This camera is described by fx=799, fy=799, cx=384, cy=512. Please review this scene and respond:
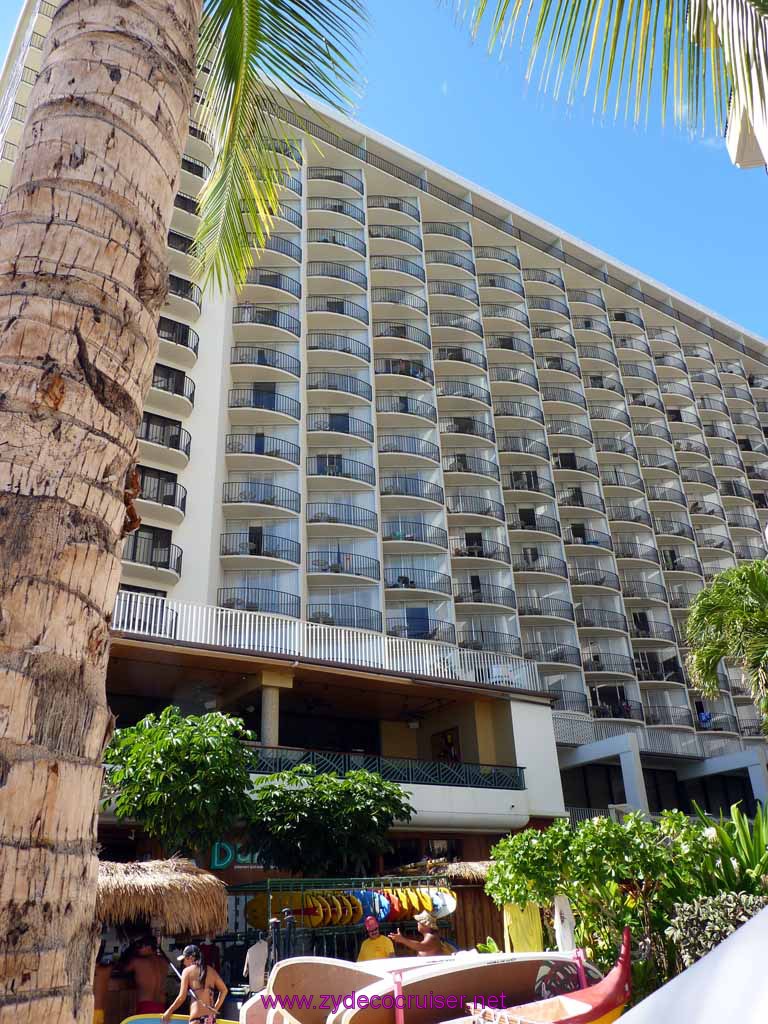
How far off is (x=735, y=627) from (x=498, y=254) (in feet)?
122

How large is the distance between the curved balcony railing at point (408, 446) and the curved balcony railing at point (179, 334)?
32.8 ft

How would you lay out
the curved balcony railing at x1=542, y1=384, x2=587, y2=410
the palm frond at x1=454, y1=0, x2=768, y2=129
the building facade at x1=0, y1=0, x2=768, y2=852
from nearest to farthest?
1. the palm frond at x1=454, y1=0, x2=768, y2=129
2. the building facade at x1=0, y1=0, x2=768, y2=852
3. the curved balcony railing at x1=542, y1=384, x2=587, y2=410

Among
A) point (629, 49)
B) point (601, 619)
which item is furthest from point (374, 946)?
point (601, 619)

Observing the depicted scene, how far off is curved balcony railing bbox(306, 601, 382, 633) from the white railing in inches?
264

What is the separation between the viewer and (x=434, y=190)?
46812 millimetres

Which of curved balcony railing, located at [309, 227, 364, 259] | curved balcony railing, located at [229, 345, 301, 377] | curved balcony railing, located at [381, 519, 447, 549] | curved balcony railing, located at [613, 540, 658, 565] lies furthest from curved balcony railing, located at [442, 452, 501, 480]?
curved balcony railing, located at [309, 227, 364, 259]

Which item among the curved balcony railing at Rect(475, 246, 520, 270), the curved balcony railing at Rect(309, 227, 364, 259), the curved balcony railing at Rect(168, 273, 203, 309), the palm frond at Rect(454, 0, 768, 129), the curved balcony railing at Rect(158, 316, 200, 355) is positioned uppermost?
the curved balcony railing at Rect(475, 246, 520, 270)

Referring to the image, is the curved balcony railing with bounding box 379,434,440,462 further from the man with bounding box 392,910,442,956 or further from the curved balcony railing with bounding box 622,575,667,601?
the man with bounding box 392,910,442,956

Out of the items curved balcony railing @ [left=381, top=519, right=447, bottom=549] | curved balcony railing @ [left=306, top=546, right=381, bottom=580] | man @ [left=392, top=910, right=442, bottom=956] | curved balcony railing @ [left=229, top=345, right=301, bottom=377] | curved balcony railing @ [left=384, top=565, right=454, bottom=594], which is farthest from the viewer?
curved balcony railing @ [left=381, top=519, right=447, bottom=549]

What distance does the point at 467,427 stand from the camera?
4125 cm

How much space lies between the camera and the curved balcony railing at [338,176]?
41938 mm

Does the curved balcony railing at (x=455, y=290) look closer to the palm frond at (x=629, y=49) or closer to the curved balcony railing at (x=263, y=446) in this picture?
the curved balcony railing at (x=263, y=446)

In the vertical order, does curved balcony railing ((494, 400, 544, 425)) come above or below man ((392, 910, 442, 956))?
above

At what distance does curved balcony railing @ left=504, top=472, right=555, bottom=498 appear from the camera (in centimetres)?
4181
